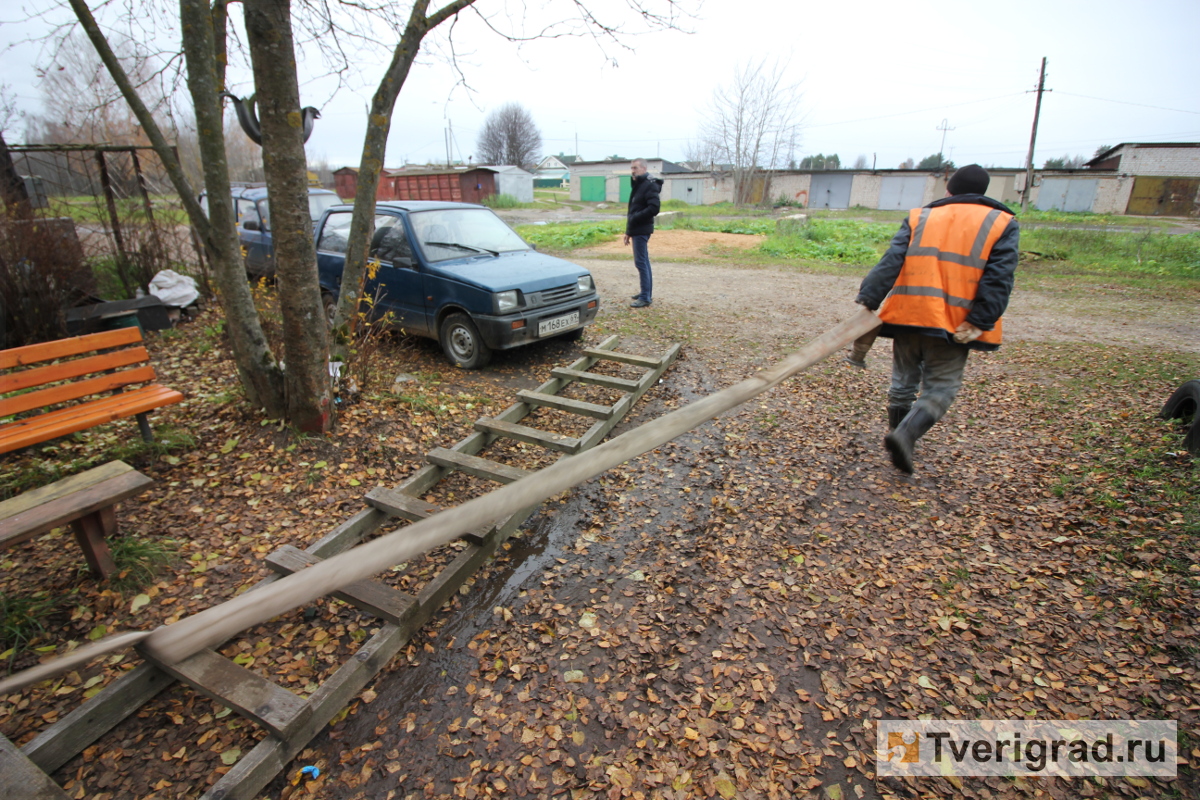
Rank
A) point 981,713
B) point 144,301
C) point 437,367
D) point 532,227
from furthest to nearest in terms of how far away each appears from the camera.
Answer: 1. point 532,227
2. point 144,301
3. point 437,367
4. point 981,713

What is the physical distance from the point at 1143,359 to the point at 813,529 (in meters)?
5.60

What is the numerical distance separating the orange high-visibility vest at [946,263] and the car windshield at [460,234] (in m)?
4.57

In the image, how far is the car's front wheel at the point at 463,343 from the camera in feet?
19.3

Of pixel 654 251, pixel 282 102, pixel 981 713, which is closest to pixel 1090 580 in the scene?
pixel 981 713

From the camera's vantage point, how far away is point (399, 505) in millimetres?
3354

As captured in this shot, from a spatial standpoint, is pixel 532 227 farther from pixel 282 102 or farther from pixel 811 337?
pixel 282 102

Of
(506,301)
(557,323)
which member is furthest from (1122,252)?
(506,301)

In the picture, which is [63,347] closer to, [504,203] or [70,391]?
[70,391]

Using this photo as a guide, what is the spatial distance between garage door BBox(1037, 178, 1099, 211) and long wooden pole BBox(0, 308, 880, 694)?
52993mm

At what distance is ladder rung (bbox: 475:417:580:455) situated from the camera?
4.10m

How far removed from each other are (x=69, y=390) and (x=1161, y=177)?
5522 cm

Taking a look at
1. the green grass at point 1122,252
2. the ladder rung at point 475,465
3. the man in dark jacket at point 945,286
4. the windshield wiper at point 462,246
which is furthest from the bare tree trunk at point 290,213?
the green grass at point 1122,252

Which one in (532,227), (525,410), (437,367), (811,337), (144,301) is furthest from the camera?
(532,227)

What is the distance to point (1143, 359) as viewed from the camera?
617 cm
